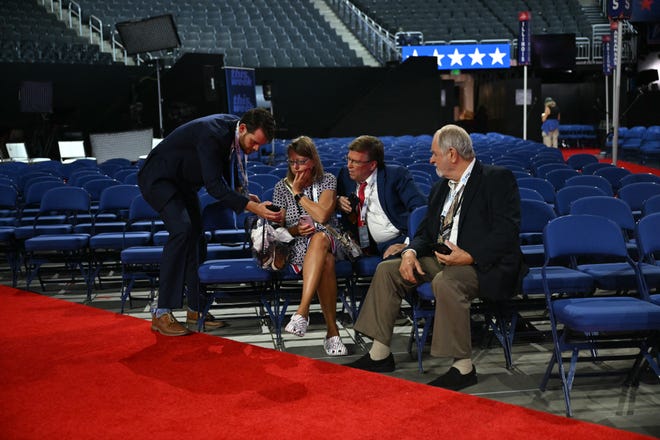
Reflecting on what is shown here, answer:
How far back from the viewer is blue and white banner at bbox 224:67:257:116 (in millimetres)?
14656

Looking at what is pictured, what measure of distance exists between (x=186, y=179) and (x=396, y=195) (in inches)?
57.0

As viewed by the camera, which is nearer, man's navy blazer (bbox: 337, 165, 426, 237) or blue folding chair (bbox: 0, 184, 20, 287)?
man's navy blazer (bbox: 337, 165, 426, 237)

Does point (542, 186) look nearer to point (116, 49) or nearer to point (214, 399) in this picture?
point (214, 399)

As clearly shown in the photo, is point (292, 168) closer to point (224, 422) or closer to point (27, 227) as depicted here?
point (224, 422)

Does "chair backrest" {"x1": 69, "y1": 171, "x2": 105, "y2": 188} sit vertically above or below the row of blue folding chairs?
above

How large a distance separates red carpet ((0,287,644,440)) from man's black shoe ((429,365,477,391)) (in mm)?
99

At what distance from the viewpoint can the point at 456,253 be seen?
4324mm

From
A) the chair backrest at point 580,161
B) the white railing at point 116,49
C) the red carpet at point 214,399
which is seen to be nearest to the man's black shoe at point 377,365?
the red carpet at point 214,399

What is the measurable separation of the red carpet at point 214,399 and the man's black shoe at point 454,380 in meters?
0.10

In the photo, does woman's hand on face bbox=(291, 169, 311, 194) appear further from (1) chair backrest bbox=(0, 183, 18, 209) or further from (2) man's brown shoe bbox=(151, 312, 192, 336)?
(1) chair backrest bbox=(0, 183, 18, 209)

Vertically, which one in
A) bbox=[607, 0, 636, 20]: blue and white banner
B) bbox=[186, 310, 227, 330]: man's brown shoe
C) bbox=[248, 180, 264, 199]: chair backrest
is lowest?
bbox=[186, 310, 227, 330]: man's brown shoe

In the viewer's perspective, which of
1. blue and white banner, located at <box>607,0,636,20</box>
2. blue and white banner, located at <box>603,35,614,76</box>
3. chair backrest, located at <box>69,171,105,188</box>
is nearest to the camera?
chair backrest, located at <box>69,171,105,188</box>

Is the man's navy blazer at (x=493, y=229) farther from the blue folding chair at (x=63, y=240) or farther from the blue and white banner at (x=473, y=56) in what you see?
the blue and white banner at (x=473, y=56)

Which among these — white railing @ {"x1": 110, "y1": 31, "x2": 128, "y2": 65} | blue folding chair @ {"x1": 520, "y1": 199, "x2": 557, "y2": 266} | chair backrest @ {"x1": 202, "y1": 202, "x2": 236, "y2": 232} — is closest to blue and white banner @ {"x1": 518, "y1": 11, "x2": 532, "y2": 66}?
white railing @ {"x1": 110, "y1": 31, "x2": 128, "y2": 65}
